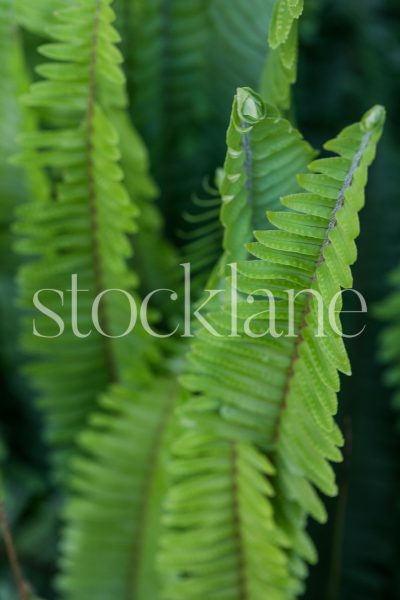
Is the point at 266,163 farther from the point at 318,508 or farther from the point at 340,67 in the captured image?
the point at 340,67

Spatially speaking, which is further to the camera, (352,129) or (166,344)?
(166,344)

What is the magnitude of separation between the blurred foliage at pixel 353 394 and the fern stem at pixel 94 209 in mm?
167

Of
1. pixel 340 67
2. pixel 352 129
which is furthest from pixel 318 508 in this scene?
pixel 340 67

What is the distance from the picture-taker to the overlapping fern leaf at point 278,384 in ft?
1.61

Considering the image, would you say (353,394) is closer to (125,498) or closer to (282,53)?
(125,498)

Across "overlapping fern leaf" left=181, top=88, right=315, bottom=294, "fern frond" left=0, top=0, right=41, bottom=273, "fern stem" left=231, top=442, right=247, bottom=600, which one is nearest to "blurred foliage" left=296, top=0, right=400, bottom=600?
"fern stem" left=231, top=442, right=247, bottom=600

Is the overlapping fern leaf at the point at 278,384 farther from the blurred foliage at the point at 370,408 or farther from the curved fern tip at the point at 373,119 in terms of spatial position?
the blurred foliage at the point at 370,408

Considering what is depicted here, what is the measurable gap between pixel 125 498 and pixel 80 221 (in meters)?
0.28

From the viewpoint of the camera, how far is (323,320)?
19.8 inches

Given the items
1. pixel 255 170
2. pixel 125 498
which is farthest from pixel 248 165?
pixel 125 498

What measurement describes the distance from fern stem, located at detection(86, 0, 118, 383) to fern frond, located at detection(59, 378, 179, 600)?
0.05 m

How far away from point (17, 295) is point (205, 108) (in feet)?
1.03

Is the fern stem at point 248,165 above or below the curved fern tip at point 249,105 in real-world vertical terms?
Answer: below

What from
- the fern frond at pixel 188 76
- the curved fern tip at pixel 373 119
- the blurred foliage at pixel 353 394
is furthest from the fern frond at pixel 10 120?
the curved fern tip at pixel 373 119
